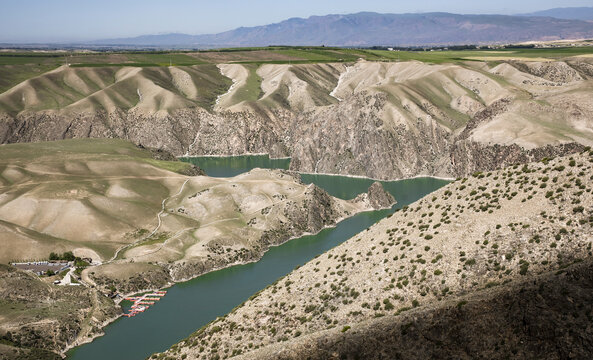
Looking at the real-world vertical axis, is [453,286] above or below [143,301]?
above

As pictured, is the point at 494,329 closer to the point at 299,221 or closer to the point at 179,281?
the point at 179,281

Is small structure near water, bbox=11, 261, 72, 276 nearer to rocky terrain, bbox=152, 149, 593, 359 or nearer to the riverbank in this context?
the riverbank

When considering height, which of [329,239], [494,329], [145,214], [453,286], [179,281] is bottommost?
[179,281]

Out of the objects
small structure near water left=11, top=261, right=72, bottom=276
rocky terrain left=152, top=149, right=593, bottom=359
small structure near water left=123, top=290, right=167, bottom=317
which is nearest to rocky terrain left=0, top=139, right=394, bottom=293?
small structure near water left=11, top=261, right=72, bottom=276

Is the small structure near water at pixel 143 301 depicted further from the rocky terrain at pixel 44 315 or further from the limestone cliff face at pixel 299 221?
the limestone cliff face at pixel 299 221

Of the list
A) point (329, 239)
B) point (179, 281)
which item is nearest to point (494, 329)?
point (179, 281)

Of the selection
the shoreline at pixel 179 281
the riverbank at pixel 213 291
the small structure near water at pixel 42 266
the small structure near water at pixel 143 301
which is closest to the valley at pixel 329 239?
the shoreline at pixel 179 281

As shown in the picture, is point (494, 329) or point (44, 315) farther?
point (44, 315)
